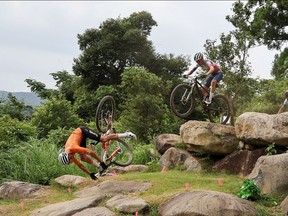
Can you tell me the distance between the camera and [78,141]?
35.2ft

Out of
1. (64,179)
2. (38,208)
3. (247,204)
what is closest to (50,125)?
(64,179)

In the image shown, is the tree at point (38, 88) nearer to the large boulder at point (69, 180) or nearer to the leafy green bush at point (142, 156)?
the leafy green bush at point (142, 156)

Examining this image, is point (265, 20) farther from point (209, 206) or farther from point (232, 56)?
point (209, 206)

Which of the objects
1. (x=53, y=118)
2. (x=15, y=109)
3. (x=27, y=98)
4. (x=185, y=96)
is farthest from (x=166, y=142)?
(x=27, y=98)

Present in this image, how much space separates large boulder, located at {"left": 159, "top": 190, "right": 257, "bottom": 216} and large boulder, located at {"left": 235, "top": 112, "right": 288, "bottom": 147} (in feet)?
8.48

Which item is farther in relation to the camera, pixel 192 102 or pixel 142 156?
pixel 142 156

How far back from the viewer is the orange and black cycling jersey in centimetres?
1046

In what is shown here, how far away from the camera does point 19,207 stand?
1083 centimetres

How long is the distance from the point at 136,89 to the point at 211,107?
6.85 m

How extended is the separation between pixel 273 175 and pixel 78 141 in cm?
464

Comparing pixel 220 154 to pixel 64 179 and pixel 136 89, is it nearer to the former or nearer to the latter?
pixel 64 179

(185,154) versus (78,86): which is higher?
(78,86)

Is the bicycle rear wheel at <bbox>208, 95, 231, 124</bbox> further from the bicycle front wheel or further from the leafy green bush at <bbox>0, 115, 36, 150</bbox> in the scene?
the leafy green bush at <bbox>0, 115, 36, 150</bbox>

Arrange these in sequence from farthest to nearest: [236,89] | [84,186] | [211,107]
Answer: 1. [236,89]
2. [211,107]
3. [84,186]
